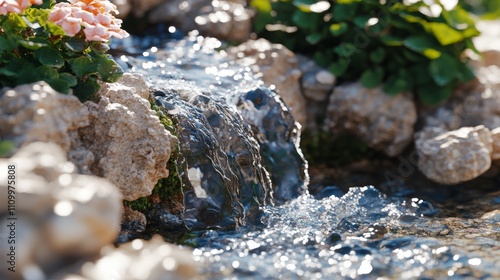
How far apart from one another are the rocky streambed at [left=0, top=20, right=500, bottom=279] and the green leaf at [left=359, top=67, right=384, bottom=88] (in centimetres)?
12

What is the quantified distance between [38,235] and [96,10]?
1956 mm

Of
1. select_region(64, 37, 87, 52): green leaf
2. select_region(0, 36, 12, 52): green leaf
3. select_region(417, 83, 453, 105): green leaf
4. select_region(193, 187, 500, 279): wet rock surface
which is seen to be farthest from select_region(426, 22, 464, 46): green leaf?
select_region(0, 36, 12, 52): green leaf

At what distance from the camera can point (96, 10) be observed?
4520mm

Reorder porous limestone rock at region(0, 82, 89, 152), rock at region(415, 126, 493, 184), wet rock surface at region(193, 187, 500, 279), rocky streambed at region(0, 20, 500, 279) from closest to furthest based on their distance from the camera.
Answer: rocky streambed at region(0, 20, 500, 279)
porous limestone rock at region(0, 82, 89, 152)
wet rock surface at region(193, 187, 500, 279)
rock at region(415, 126, 493, 184)

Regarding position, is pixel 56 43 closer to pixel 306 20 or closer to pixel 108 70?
pixel 108 70

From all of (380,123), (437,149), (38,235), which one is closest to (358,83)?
(380,123)

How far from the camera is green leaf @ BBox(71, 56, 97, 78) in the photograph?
4488mm

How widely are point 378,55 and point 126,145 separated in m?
4.00

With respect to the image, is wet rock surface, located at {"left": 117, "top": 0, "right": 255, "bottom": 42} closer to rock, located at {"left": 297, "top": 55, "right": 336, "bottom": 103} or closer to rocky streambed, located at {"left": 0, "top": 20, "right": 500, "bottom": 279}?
rocky streambed, located at {"left": 0, "top": 20, "right": 500, "bottom": 279}

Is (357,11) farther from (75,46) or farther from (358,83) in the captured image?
(75,46)

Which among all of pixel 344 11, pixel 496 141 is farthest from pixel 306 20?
pixel 496 141

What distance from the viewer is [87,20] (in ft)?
14.4

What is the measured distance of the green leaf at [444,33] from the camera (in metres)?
7.41

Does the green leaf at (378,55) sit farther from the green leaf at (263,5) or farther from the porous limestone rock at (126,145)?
the porous limestone rock at (126,145)
